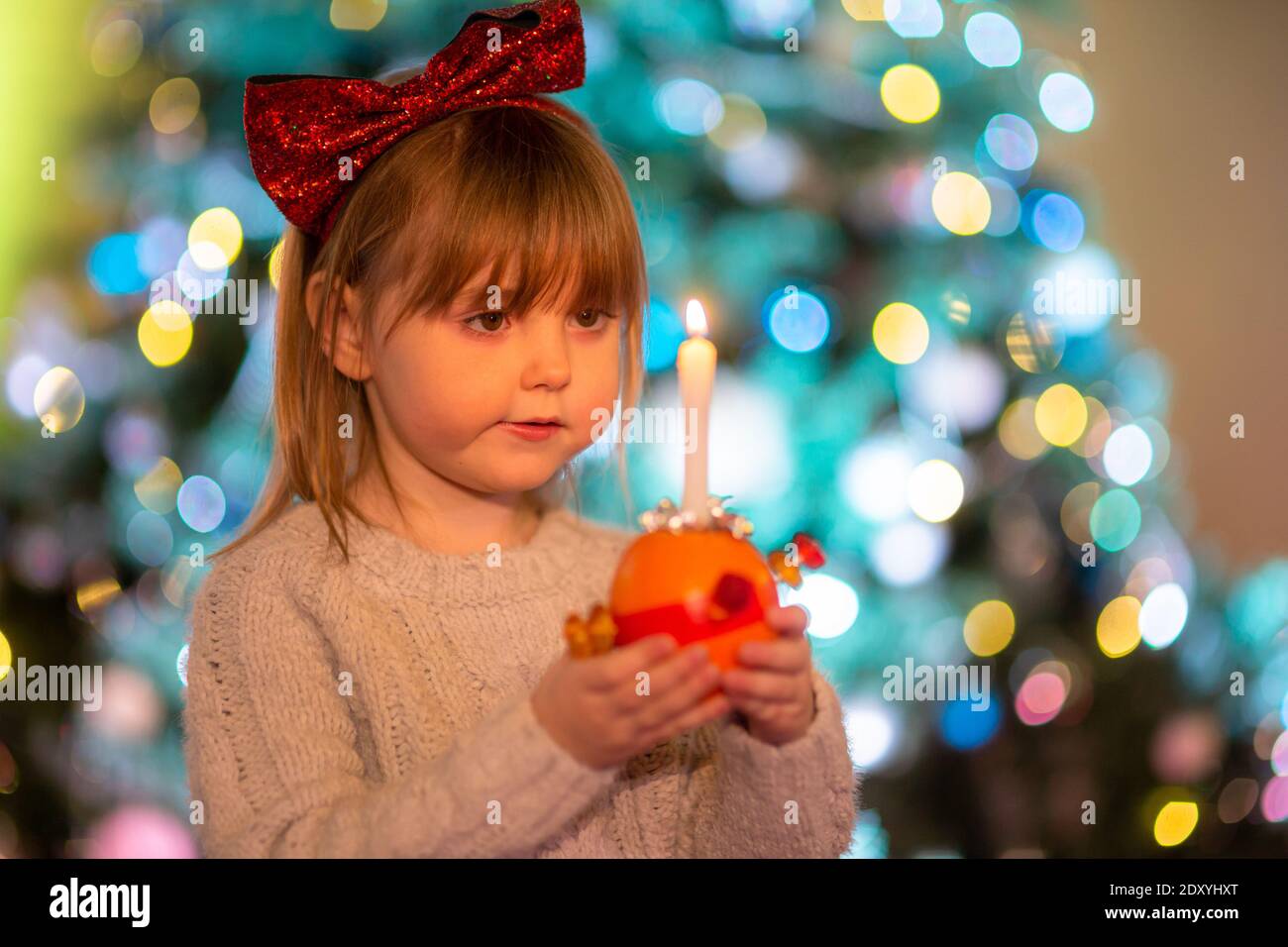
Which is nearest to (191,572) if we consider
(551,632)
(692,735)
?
(551,632)

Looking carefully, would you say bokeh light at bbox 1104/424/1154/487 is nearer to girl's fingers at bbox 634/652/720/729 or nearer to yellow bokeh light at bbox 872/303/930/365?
yellow bokeh light at bbox 872/303/930/365

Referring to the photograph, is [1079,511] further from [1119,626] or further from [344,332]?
[344,332]

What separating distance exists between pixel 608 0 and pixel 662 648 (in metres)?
1.13

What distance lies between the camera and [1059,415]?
1757mm

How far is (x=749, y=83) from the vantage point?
1.66 m

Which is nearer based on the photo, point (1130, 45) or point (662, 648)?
point (662, 648)

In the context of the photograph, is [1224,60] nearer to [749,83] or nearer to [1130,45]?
[1130,45]

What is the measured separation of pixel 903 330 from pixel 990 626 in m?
0.47

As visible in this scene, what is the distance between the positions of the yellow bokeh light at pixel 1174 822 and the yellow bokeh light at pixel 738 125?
1.22 metres

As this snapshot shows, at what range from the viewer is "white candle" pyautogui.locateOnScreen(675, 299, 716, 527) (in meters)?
0.77

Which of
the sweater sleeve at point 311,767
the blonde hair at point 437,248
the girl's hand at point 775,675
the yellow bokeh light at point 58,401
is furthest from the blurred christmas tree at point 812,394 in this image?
the girl's hand at point 775,675

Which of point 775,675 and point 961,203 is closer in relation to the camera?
point 775,675

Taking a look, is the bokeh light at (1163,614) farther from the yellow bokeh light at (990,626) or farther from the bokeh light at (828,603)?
the bokeh light at (828,603)

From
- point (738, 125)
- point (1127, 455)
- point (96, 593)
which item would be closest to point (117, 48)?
point (96, 593)
